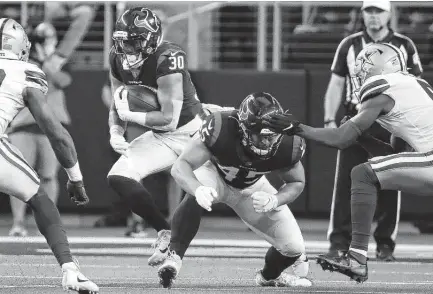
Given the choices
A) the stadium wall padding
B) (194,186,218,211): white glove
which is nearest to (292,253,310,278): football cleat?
(194,186,218,211): white glove

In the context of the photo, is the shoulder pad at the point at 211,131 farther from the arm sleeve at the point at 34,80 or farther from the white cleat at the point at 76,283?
the white cleat at the point at 76,283

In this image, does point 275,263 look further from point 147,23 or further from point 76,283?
point 147,23

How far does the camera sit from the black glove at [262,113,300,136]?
280 inches

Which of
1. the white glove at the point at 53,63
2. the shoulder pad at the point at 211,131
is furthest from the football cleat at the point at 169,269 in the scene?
the white glove at the point at 53,63

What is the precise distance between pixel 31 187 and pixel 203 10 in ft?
21.3

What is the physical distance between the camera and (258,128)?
720 centimetres

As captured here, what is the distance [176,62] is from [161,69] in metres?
0.12

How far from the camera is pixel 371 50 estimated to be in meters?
7.80

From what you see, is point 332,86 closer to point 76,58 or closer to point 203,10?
point 203,10

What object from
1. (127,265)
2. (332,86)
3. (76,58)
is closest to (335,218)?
(332,86)

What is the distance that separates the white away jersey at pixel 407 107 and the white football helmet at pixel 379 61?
0.11 metres

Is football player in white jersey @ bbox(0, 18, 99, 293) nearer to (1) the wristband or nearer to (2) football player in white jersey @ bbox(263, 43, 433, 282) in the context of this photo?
(1) the wristband

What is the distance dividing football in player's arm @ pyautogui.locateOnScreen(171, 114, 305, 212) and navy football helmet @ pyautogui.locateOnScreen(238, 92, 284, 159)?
229mm

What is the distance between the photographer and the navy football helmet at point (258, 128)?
23.6ft
